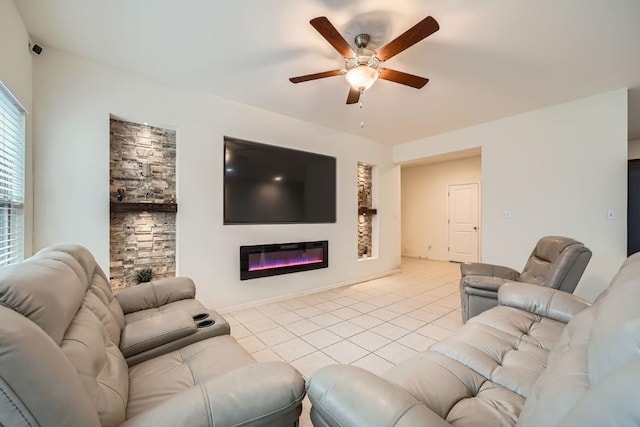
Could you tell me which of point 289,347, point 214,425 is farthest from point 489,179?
point 214,425

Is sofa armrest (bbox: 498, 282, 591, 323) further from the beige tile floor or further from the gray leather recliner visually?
the beige tile floor

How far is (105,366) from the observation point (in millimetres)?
1026

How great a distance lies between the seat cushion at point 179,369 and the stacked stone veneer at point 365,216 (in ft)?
12.1

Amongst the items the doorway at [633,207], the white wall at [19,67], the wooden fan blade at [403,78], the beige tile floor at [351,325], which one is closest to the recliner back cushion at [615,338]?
the beige tile floor at [351,325]

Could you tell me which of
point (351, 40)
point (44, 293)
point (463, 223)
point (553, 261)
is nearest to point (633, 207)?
point (553, 261)

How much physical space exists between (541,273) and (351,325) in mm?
1894

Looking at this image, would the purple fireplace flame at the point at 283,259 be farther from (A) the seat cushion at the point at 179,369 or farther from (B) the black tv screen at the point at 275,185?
(A) the seat cushion at the point at 179,369

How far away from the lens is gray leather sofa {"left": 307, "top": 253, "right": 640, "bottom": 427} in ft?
1.71

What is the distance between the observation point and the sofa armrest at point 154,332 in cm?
134

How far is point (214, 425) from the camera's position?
781 mm

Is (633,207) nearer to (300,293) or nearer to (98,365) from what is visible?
(300,293)

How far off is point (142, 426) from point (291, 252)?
3.06 m

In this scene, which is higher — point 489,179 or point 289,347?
point 489,179

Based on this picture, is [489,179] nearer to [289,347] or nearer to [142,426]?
[289,347]
